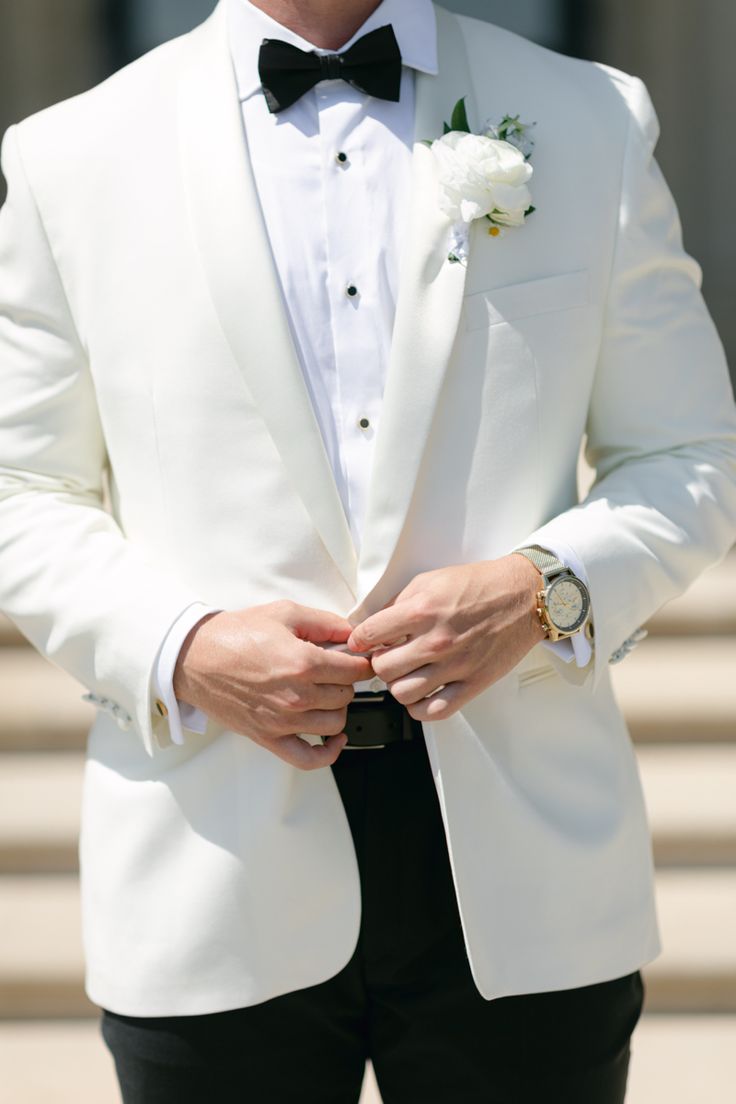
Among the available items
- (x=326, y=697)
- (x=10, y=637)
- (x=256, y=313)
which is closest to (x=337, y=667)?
(x=326, y=697)

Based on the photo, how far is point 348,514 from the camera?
5.73 feet

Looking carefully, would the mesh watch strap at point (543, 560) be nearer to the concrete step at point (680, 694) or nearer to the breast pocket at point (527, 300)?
the breast pocket at point (527, 300)

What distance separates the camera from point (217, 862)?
173cm

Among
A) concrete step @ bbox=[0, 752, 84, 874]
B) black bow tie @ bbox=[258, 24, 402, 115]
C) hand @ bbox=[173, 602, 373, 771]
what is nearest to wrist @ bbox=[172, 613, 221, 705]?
hand @ bbox=[173, 602, 373, 771]

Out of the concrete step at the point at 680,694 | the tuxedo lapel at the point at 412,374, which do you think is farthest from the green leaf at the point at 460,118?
the concrete step at the point at 680,694

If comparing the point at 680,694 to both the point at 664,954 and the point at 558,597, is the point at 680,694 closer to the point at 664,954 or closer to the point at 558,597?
→ the point at 664,954

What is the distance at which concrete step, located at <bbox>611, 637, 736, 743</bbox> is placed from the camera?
415 cm

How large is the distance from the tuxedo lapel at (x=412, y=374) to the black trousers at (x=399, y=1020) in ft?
0.92

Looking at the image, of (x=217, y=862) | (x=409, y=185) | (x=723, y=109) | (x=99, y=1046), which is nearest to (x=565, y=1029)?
(x=217, y=862)

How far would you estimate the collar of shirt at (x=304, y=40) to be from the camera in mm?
1790

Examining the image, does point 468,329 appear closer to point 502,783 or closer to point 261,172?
point 261,172

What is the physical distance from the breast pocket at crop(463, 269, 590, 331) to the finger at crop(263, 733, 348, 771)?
52cm

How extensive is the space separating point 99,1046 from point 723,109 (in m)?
5.49

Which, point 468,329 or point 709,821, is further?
point 709,821
